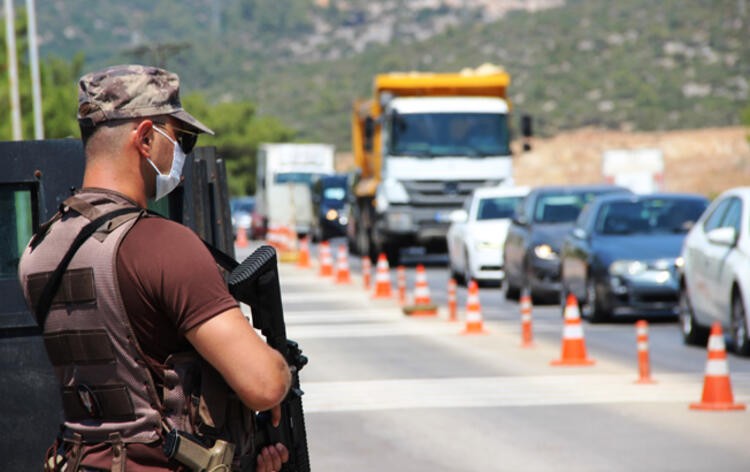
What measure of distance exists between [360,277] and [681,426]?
2326 cm

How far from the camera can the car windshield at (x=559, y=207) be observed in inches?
1027

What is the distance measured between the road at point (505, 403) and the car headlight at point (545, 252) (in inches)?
112

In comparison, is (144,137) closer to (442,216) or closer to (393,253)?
(442,216)

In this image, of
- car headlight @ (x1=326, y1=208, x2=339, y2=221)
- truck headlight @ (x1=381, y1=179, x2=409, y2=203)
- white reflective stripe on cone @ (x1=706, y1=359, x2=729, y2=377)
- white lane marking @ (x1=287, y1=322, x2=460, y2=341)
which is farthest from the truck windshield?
white reflective stripe on cone @ (x1=706, y1=359, x2=729, y2=377)

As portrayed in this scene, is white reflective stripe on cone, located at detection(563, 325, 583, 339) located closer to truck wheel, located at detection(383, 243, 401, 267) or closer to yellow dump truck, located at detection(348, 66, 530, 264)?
yellow dump truck, located at detection(348, 66, 530, 264)

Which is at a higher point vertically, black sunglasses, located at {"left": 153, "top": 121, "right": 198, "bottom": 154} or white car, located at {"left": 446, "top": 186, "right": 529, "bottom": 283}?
black sunglasses, located at {"left": 153, "top": 121, "right": 198, "bottom": 154}

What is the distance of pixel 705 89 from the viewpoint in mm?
124812

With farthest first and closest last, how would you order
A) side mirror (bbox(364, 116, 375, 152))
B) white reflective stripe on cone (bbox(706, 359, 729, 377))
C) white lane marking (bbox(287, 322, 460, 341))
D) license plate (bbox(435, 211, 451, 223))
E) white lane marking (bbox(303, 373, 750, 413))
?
1. side mirror (bbox(364, 116, 375, 152))
2. license plate (bbox(435, 211, 451, 223))
3. white lane marking (bbox(287, 322, 460, 341))
4. white lane marking (bbox(303, 373, 750, 413))
5. white reflective stripe on cone (bbox(706, 359, 729, 377))

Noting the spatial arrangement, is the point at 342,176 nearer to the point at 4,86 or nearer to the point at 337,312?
the point at 4,86

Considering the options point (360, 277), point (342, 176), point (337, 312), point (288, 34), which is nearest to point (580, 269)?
point (337, 312)

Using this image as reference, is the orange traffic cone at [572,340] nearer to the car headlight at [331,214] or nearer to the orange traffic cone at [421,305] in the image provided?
the orange traffic cone at [421,305]

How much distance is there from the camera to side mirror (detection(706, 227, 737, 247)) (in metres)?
16.3

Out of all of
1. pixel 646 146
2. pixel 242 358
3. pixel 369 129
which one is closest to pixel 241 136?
pixel 646 146

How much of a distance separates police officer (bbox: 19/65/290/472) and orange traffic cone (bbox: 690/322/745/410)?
872 centimetres
